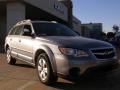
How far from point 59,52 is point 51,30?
192cm

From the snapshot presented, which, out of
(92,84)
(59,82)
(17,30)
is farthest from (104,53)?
(17,30)

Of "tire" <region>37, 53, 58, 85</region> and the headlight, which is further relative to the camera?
"tire" <region>37, 53, 58, 85</region>

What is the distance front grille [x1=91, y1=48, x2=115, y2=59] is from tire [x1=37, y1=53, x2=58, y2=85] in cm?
121

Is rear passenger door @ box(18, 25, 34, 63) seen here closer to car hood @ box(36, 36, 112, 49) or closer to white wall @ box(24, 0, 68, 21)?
car hood @ box(36, 36, 112, 49)

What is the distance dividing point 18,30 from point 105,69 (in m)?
4.31

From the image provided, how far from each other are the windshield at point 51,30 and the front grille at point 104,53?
1863 mm

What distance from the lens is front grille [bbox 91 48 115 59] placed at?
8032 millimetres

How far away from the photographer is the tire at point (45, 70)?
8384 mm

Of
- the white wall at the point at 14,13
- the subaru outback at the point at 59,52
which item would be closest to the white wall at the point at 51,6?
the white wall at the point at 14,13

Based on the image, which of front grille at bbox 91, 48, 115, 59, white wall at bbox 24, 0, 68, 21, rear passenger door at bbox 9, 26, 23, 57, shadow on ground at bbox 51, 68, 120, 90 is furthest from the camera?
white wall at bbox 24, 0, 68, 21

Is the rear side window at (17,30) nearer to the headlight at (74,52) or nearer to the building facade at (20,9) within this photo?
the headlight at (74,52)

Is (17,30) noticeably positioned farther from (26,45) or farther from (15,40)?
(26,45)

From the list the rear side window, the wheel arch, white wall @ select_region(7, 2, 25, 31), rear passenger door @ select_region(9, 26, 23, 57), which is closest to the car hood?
the wheel arch

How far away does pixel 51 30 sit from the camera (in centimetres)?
988
